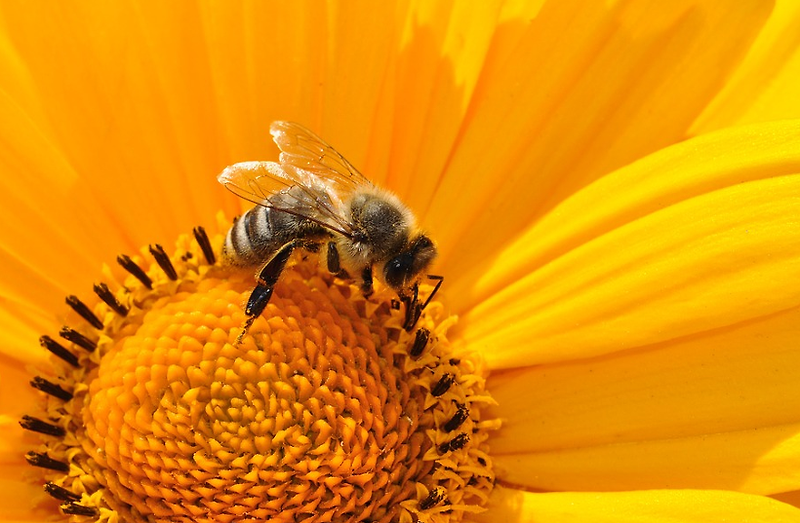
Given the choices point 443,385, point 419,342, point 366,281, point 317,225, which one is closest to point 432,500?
point 443,385

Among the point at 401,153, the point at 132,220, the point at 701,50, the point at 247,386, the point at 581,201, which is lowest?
the point at 247,386

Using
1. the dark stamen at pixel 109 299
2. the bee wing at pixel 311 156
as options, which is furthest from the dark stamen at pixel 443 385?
the dark stamen at pixel 109 299

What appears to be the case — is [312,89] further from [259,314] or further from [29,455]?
[29,455]

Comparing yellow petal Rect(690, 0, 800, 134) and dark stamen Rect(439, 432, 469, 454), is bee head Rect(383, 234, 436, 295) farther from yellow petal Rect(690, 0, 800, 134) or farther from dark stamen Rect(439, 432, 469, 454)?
yellow petal Rect(690, 0, 800, 134)

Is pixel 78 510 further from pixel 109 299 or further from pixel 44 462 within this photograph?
pixel 109 299

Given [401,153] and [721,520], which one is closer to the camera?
[721,520]

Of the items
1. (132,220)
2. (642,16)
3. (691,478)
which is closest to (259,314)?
(132,220)

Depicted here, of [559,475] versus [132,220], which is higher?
[132,220]
